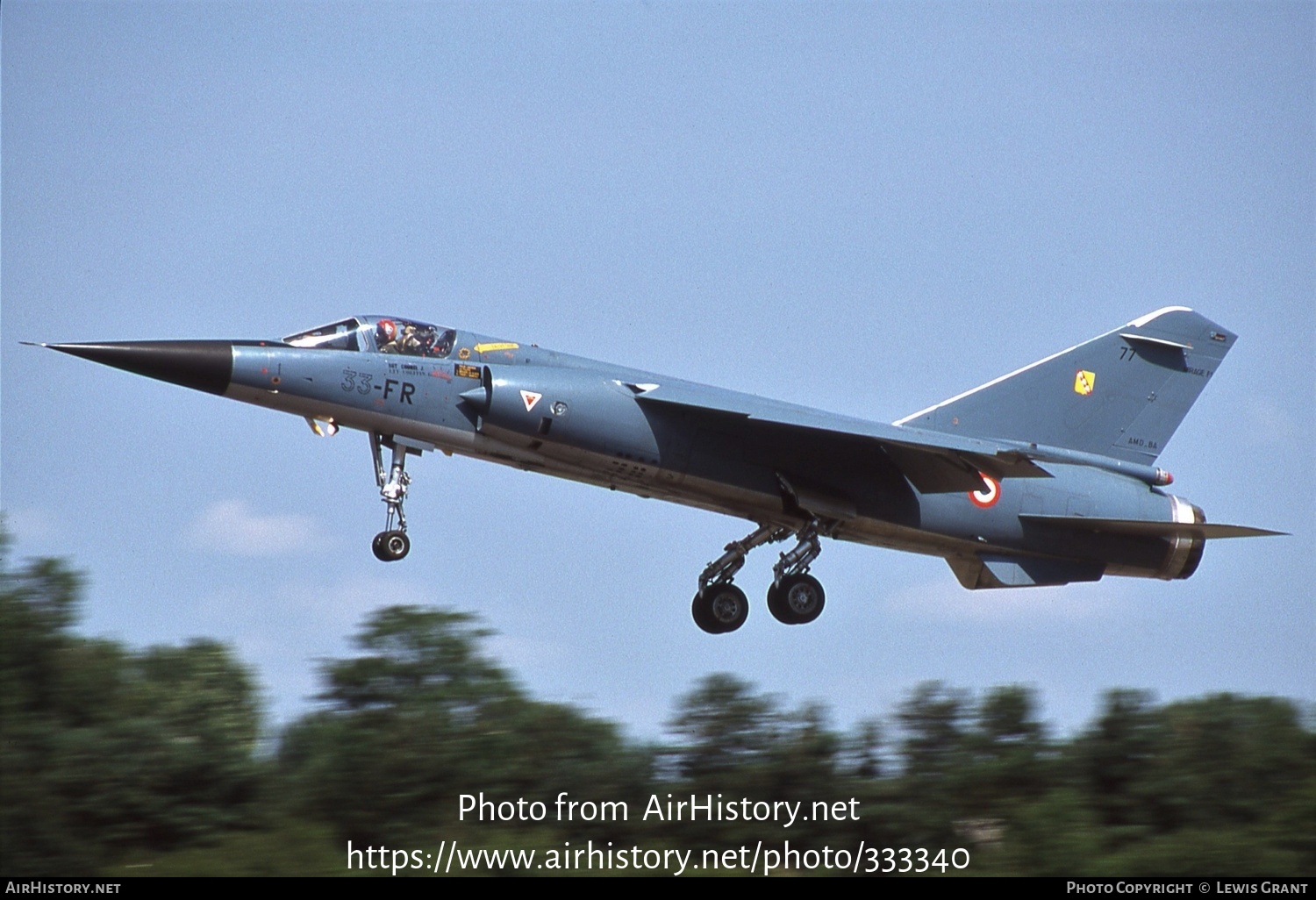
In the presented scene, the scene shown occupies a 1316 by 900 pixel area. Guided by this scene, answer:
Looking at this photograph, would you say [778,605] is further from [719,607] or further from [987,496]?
[987,496]

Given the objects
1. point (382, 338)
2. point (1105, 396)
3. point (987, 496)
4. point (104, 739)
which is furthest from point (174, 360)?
point (1105, 396)

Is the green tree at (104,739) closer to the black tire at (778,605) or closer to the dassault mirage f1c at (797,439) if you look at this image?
the dassault mirage f1c at (797,439)

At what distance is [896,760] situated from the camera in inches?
758

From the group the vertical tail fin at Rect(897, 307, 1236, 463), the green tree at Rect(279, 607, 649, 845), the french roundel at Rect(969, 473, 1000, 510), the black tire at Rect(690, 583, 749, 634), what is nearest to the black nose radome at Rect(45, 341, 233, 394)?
the green tree at Rect(279, 607, 649, 845)

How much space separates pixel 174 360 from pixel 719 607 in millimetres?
7360

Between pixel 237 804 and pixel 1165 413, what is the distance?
13.2m

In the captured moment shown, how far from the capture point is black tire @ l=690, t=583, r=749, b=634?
771 inches

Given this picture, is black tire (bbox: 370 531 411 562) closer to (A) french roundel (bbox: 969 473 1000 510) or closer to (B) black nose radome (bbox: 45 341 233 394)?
(B) black nose radome (bbox: 45 341 233 394)

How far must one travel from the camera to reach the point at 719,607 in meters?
19.6

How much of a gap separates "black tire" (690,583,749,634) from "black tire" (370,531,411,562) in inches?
167
